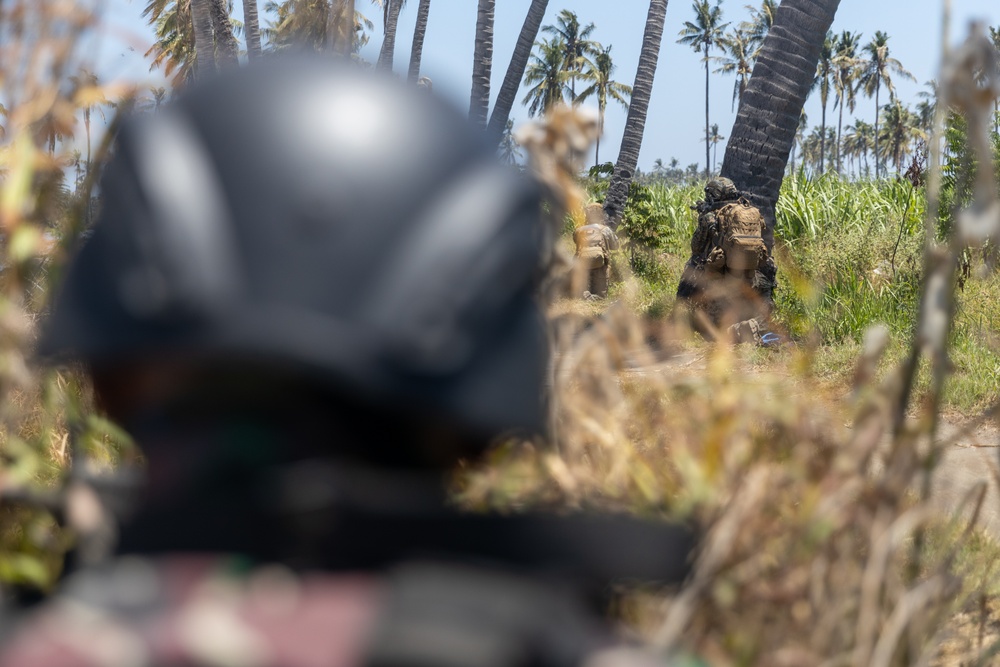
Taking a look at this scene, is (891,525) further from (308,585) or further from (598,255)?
(598,255)

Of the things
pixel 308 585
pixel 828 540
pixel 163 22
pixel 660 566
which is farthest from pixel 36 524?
pixel 163 22

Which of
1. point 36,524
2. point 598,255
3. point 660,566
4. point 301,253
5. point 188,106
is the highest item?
point 598,255

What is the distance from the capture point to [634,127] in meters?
12.9

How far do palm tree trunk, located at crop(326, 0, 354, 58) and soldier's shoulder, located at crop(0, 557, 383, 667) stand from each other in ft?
3.22

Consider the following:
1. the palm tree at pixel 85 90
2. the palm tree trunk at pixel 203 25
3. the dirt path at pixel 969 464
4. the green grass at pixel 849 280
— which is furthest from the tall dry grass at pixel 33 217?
the palm tree trunk at pixel 203 25

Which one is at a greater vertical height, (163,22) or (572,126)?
(163,22)

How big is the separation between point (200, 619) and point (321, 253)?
336 millimetres

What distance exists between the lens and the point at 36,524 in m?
1.19

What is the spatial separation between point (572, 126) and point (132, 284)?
700 mm

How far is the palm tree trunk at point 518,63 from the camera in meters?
12.4

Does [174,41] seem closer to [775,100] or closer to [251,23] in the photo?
[251,23]

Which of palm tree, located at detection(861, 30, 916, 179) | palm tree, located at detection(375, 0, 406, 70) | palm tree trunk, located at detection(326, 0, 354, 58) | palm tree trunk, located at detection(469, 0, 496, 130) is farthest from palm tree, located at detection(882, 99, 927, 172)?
palm tree trunk, located at detection(326, 0, 354, 58)

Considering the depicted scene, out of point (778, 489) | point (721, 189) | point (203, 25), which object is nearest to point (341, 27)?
point (778, 489)

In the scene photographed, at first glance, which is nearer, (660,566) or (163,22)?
(660,566)
